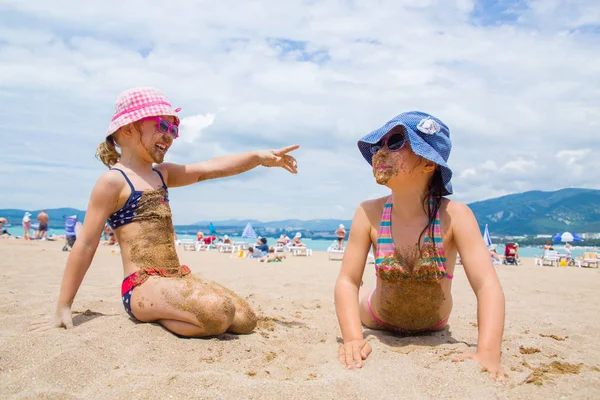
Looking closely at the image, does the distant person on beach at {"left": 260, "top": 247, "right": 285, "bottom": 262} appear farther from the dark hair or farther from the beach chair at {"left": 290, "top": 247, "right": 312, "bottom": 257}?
the dark hair

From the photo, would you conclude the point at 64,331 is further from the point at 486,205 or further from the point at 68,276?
the point at 486,205

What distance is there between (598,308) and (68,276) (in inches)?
243

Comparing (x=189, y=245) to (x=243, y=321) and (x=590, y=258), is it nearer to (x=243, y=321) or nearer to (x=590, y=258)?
(x=590, y=258)

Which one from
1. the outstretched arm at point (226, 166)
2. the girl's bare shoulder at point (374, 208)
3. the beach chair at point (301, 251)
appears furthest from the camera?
the beach chair at point (301, 251)

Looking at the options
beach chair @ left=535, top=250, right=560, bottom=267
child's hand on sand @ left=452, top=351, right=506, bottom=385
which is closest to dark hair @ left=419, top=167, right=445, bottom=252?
child's hand on sand @ left=452, top=351, right=506, bottom=385

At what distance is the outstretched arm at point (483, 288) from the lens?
2.72 meters

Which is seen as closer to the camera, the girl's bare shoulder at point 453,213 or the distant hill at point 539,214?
the girl's bare shoulder at point 453,213

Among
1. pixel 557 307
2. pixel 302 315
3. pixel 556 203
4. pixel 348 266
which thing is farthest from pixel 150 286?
pixel 556 203

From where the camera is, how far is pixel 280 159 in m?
4.71

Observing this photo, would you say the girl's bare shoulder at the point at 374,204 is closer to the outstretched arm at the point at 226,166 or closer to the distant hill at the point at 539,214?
the outstretched arm at the point at 226,166

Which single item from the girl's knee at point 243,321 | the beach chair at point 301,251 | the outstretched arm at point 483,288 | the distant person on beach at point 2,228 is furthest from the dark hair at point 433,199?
the distant person on beach at point 2,228

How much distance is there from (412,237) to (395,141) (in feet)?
2.38

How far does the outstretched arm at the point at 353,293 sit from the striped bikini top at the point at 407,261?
5.5 inches

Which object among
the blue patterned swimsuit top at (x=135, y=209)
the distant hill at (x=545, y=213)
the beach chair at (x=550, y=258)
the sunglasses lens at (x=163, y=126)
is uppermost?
the distant hill at (x=545, y=213)
